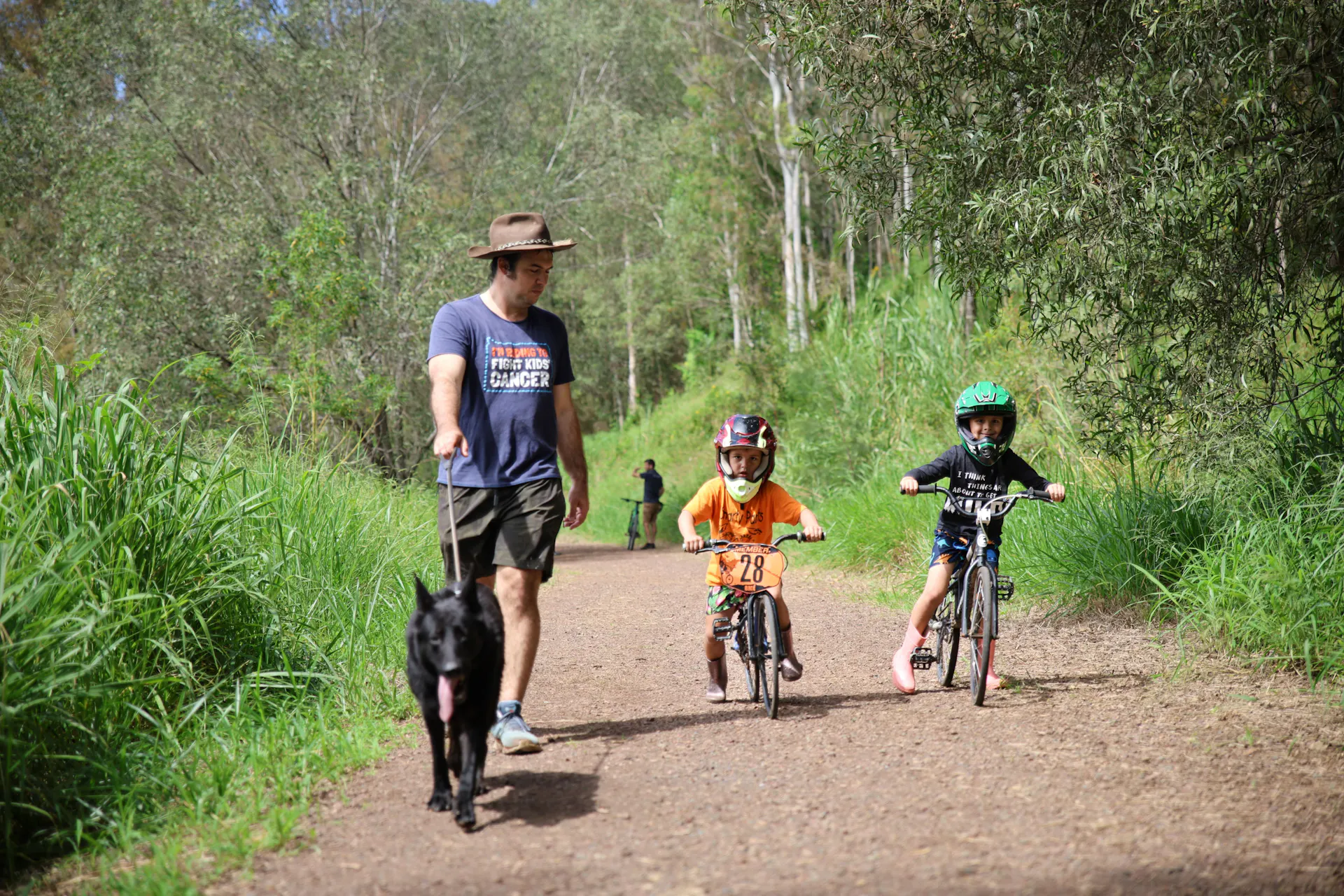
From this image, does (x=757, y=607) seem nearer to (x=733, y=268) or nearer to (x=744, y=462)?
(x=744, y=462)

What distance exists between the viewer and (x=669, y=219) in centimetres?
3120

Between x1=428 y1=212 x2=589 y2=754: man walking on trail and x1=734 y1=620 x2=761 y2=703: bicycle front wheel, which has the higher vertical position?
x1=428 y1=212 x2=589 y2=754: man walking on trail

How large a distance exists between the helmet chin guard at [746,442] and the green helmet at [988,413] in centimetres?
101

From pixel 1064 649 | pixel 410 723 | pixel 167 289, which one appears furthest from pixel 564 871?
pixel 167 289

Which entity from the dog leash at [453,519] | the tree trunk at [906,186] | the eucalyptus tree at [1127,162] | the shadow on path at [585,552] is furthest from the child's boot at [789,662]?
the shadow on path at [585,552]

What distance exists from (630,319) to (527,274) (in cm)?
3229

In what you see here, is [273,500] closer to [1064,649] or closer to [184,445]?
[184,445]

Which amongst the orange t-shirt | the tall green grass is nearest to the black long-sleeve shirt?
the orange t-shirt

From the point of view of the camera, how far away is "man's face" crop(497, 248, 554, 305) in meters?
4.67

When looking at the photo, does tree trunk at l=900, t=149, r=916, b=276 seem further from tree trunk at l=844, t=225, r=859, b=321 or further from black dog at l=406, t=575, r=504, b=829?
tree trunk at l=844, t=225, r=859, b=321

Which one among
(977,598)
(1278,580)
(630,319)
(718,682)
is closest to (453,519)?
(718,682)

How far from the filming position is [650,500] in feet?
65.7

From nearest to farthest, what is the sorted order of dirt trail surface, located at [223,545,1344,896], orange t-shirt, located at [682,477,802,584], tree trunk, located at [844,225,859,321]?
dirt trail surface, located at [223,545,1344,896]
orange t-shirt, located at [682,477,802,584]
tree trunk, located at [844,225,859,321]

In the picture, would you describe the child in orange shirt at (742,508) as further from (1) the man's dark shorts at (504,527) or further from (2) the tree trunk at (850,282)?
(2) the tree trunk at (850,282)
